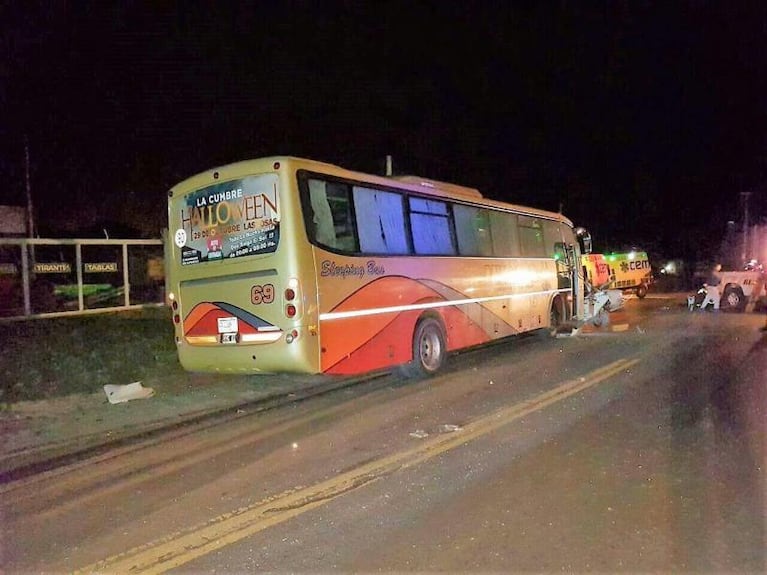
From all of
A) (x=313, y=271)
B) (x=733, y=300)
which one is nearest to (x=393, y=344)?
(x=313, y=271)

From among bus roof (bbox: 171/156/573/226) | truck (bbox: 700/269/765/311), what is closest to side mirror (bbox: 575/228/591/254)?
truck (bbox: 700/269/765/311)

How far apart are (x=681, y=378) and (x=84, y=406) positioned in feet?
28.0

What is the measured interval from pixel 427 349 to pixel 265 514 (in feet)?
21.6

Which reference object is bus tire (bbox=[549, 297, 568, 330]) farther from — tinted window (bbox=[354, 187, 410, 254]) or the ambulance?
the ambulance

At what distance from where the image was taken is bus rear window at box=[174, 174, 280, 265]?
29.0 ft

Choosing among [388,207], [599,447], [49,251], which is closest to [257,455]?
[599,447]

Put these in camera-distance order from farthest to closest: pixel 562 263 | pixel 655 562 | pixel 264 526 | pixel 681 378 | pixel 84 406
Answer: pixel 562 263
pixel 681 378
pixel 84 406
pixel 264 526
pixel 655 562

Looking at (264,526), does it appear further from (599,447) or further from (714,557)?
(599,447)

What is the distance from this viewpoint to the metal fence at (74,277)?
1753 cm

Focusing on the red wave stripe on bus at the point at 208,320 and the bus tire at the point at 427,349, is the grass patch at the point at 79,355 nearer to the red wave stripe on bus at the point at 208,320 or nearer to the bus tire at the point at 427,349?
the red wave stripe on bus at the point at 208,320

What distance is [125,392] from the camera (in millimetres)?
9719

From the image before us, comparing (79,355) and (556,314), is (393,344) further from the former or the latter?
(556,314)

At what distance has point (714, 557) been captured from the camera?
4.30m

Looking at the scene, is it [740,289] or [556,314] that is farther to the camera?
[740,289]
